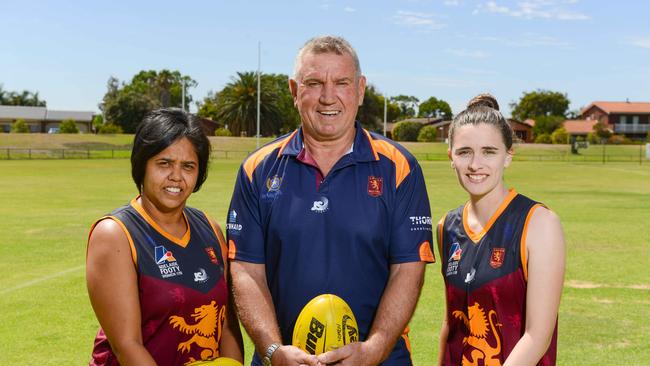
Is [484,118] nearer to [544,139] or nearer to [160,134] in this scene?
[160,134]

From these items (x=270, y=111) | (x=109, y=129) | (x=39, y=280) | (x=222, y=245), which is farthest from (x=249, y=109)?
(x=222, y=245)

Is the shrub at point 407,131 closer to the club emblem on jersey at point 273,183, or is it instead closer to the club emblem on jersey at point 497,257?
the club emblem on jersey at point 273,183

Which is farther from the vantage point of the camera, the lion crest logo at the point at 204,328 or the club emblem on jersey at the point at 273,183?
the club emblem on jersey at the point at 273,183

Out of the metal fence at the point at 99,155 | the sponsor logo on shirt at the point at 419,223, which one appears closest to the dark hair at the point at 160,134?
the sponsor logo on shirt at the point at 419,223

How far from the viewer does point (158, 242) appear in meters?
3.38

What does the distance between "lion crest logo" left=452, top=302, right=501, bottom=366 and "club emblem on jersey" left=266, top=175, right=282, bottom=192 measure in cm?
118

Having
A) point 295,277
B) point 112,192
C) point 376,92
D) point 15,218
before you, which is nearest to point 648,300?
point 295,277

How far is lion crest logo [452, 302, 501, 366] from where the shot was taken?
3.33m

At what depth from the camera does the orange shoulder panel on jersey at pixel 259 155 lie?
362 cm

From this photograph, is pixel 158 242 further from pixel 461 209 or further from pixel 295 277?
pixel 461 209

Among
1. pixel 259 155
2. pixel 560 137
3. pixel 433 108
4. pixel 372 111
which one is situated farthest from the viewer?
pixel 433 108

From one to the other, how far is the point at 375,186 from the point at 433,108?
490 ft

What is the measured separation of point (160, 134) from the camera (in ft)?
11.3

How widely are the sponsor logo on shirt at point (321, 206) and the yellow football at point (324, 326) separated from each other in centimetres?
44
